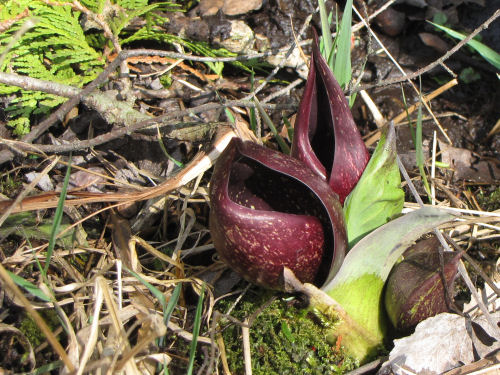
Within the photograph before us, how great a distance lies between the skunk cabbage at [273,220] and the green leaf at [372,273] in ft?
0.15

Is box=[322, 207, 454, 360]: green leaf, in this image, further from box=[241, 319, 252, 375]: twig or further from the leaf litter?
box=[241, 319, 252, 375]: twig

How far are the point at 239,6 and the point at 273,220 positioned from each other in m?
1.53

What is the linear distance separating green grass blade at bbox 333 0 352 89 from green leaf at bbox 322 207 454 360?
2.17 ft

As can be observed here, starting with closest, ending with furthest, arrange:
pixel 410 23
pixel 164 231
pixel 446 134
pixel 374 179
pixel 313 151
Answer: pixel 374 179
pixel 313 151
pixel 164 231
pixel 446 134
pixel 410 23

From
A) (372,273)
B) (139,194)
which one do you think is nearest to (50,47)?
(139,194)

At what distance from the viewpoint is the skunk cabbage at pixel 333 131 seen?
4.49 feet

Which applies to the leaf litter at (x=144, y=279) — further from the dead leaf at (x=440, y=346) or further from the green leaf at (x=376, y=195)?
the green leaf at (x=376, y=195)

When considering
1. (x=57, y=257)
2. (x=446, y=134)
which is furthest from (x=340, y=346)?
(x=446, y=134)

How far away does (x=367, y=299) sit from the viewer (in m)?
1.38

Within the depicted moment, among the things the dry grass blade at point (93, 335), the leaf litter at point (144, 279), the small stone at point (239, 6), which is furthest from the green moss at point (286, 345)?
the small stone at point (239, 6)

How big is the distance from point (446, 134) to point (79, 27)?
159cm

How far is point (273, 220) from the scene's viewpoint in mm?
1151

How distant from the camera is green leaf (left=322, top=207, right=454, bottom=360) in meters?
1.24

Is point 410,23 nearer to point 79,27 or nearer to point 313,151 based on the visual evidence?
point 313,151
